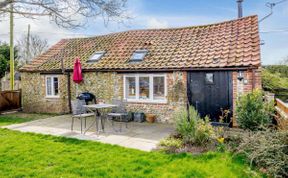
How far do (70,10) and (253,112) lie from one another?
22.6ft

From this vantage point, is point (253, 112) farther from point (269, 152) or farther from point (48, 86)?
point (48, 86)

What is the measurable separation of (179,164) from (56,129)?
6.29 meters

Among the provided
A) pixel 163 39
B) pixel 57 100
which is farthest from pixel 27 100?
pixel 163 39

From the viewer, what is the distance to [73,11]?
945 centimetres

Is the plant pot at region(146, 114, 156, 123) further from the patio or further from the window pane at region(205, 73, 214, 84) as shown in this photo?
the window pane at region(205, 73, 214, 84)

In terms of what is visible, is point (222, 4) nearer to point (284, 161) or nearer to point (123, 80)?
point (123, 80)

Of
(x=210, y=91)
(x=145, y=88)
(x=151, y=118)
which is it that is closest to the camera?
(x=210, y=91)

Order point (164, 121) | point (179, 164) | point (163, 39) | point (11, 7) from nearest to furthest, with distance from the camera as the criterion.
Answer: point (179, 164) < point (11, 7) < point (164, 121) < point (163, 39)

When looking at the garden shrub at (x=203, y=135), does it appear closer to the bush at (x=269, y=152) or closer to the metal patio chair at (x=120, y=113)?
the bush at (x=269, y=152)

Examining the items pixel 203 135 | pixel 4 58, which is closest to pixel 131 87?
pixel 203 135

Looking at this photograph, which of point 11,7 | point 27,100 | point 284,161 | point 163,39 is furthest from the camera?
point 27,100

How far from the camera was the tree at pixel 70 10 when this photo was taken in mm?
9188

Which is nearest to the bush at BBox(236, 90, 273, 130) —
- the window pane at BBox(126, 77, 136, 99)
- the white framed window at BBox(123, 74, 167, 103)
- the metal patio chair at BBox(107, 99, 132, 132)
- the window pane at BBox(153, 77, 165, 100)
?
the white framed window at BBox(123, 74, 167, 103)

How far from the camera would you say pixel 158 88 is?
1312 centimetres
